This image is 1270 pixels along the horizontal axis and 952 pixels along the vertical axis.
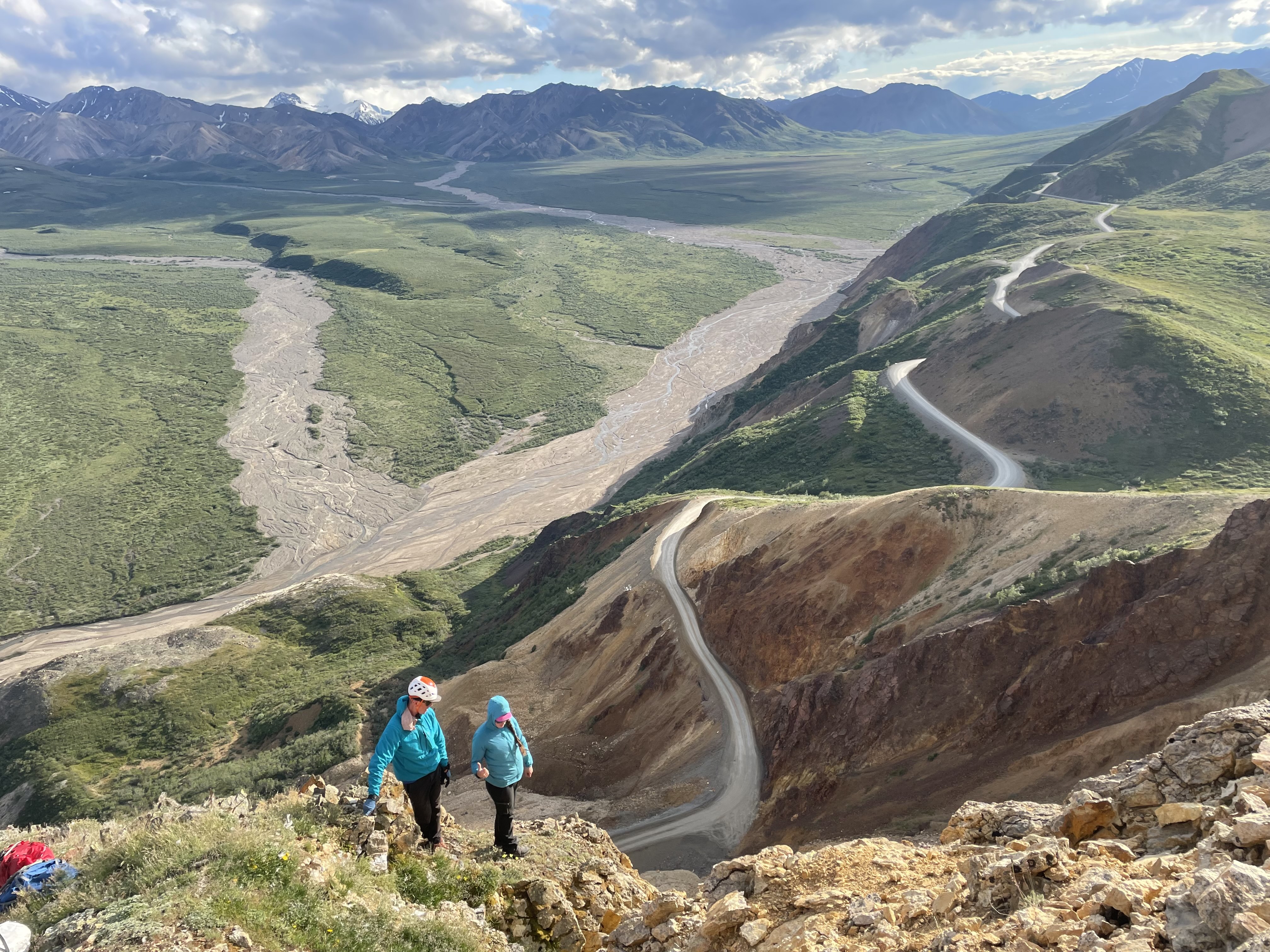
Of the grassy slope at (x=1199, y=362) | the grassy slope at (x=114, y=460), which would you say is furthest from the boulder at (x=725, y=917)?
the grassy slope at (x=114, y=460)

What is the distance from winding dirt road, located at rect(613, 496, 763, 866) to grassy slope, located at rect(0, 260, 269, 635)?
4369cm

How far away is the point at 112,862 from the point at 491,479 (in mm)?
62805

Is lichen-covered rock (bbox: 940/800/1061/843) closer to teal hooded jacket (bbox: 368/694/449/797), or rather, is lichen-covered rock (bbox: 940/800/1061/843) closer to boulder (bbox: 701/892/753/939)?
boulder (bbox: 701/892/753/939)

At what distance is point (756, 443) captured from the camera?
51.5 meters

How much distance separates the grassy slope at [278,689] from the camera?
28.9 metres

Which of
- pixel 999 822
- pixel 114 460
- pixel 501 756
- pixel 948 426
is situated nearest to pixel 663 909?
pixel 501 756

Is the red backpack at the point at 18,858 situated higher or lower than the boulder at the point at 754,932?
higher

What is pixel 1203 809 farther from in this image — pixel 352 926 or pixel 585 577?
pixel 585 577

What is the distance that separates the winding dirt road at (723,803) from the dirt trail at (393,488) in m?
36.0

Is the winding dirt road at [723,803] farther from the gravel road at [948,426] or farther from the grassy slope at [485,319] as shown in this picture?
the grassy slope at [485,319]

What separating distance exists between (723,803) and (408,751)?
45.0ft

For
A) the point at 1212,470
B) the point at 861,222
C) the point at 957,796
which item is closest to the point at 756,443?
the point at 1212,470

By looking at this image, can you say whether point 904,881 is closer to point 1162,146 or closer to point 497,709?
point 497,709

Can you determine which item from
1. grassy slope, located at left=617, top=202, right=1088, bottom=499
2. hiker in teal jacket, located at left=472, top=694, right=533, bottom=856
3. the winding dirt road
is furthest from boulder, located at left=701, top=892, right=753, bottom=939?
grassy slope, located at left=617, top=202, right=1088, bottom=499
